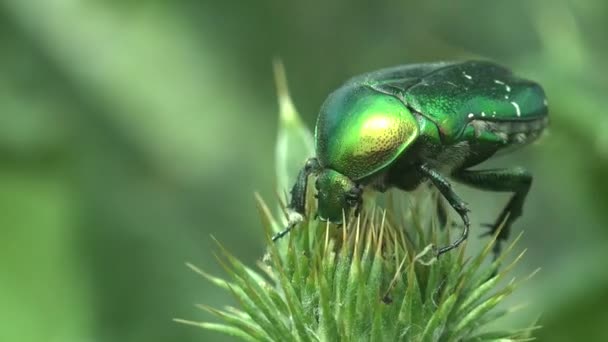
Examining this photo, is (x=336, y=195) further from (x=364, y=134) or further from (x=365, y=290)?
(x=365, y=290)

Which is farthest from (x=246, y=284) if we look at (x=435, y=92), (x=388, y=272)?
(x=435, y=92)

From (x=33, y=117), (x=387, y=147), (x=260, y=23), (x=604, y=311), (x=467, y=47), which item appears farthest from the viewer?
(x=260, y=23)

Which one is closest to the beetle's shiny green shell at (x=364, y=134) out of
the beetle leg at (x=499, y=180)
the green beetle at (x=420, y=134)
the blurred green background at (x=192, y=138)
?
the green beetle at (x=420, y=134)

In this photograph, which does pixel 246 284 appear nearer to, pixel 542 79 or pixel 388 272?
pixel 388 272

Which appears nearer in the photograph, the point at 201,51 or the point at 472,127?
the point at 472,127

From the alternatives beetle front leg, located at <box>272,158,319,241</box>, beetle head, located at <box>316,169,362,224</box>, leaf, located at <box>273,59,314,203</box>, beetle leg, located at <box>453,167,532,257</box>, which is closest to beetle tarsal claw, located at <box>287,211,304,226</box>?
beetle front leg, located at <box>272,158,319,241</box>

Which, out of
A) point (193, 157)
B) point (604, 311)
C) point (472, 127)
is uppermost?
point (472, 127)

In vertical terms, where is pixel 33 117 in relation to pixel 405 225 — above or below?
above

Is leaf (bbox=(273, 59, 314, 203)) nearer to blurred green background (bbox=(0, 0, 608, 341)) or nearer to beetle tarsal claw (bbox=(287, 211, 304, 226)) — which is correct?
beetle tarsal claw (bbox=(287, 211, 304, 226))
